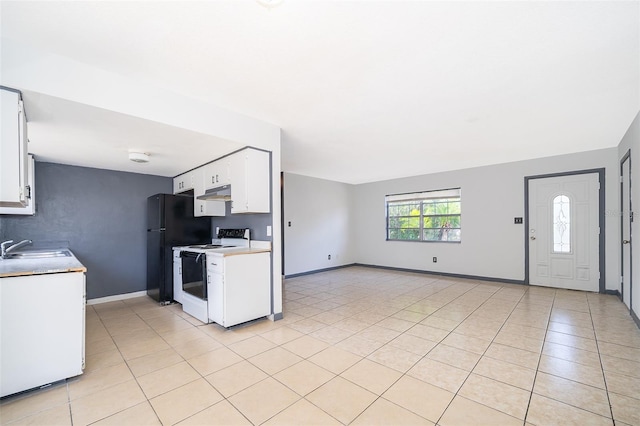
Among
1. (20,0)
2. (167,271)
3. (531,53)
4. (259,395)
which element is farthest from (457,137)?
(167,271)

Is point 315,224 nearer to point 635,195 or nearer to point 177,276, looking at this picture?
point 177,276

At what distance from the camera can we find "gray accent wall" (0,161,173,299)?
13.4 feet

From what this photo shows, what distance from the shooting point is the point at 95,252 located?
4.52 meters

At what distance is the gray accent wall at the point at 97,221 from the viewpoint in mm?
4090

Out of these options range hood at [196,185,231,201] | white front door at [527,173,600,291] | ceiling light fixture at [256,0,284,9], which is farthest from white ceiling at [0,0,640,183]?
white front door at [527,173,600,291]

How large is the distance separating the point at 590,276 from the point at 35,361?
23.4 ft

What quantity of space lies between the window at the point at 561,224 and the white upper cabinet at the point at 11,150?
23.2 feet

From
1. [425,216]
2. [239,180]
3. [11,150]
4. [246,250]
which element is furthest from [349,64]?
[425,216]

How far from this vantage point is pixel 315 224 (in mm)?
7004

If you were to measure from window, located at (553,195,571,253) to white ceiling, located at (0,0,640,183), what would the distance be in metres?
1.50

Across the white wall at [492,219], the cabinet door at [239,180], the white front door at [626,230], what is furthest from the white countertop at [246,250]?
the white front door at [626,230]

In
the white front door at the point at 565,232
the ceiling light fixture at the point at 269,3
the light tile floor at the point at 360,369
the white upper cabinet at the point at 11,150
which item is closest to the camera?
the ceiling light fixture at the point at 269,3

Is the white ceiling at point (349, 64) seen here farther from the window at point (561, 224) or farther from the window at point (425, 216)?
the window at point (425, 216)

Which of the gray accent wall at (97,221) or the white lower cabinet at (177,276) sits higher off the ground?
the gray accent wall at (97,221)
